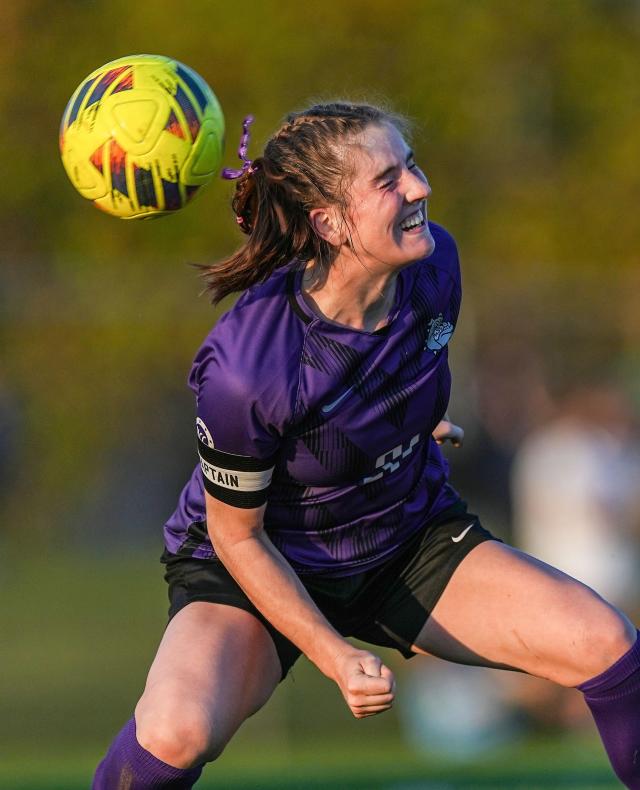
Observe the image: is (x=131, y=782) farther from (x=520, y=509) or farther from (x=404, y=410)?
(x=520, y=509)

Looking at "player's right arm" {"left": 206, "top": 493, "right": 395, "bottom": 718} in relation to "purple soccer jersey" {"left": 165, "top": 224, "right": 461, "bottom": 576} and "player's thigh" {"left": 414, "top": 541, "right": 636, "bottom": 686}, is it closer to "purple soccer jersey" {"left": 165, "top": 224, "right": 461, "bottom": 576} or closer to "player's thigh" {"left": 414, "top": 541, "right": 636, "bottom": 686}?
"purple soccer jersey" {"left": 165, "top": 224, "right": 461, "bottom": 576}

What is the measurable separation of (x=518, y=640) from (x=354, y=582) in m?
0.53

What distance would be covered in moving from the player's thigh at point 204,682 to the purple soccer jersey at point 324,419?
0.98 feet

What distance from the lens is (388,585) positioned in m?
4.66

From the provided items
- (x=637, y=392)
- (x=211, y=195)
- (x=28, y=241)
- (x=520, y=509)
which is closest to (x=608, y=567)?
(x=520, y=509)

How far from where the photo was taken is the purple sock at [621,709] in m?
4.26

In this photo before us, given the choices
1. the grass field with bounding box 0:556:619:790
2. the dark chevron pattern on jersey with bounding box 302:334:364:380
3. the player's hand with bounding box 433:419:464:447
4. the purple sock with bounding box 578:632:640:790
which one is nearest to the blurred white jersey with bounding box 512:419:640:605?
the grass field with bounding box 0:556:619:790

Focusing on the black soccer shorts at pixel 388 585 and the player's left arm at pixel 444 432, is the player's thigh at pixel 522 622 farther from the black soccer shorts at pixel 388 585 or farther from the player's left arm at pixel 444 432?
the player's left arm at pixel 444 432

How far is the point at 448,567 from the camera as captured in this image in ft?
15.0

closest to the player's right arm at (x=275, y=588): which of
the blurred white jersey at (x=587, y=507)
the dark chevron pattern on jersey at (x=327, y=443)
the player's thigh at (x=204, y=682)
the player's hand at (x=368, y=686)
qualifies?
the player's hand at (x=368, y=686)

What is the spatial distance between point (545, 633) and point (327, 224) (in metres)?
1.28

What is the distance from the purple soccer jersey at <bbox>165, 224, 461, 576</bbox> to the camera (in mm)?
4164

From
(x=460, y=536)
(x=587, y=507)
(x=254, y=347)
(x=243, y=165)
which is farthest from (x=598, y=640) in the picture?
(x=587, y=507)

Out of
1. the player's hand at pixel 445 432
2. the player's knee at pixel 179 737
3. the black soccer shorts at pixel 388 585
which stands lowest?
the player's knee at pixel 179 737
